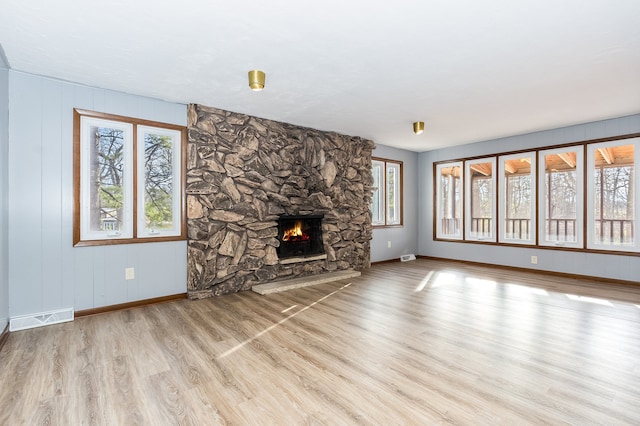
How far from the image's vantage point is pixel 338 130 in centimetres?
546

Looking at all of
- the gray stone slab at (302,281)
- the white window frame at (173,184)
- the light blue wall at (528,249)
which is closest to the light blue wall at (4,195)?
the white window frame at (173,184)

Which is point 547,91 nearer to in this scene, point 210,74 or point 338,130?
point 338,130

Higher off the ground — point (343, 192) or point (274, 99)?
point (274, 99)

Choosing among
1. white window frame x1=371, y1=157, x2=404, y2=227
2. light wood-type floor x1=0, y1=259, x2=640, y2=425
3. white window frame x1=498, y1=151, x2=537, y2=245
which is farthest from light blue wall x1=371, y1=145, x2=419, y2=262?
light wood-type floor x1=0, y1=259, x2=640, y2=425

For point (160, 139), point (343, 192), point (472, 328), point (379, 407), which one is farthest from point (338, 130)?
point (379, 407)

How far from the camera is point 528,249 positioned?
5773mm

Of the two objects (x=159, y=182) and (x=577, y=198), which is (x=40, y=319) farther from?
(x=577, y=198)

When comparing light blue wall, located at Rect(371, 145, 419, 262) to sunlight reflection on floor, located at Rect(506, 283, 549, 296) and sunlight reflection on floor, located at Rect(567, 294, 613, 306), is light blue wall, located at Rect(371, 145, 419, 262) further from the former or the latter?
sunlight reflection on floor, located at Rect(567, 294, 613, 306)

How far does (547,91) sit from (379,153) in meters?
3.29

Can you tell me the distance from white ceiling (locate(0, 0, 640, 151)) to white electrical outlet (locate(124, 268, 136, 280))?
205 cm

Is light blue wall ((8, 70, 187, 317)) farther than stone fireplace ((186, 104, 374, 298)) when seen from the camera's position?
No

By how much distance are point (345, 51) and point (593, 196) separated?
16.1ft

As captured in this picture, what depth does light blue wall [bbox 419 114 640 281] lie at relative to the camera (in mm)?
4809

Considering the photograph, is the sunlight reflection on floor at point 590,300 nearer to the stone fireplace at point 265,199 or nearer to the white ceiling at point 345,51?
the white ceiling at point 345,51
